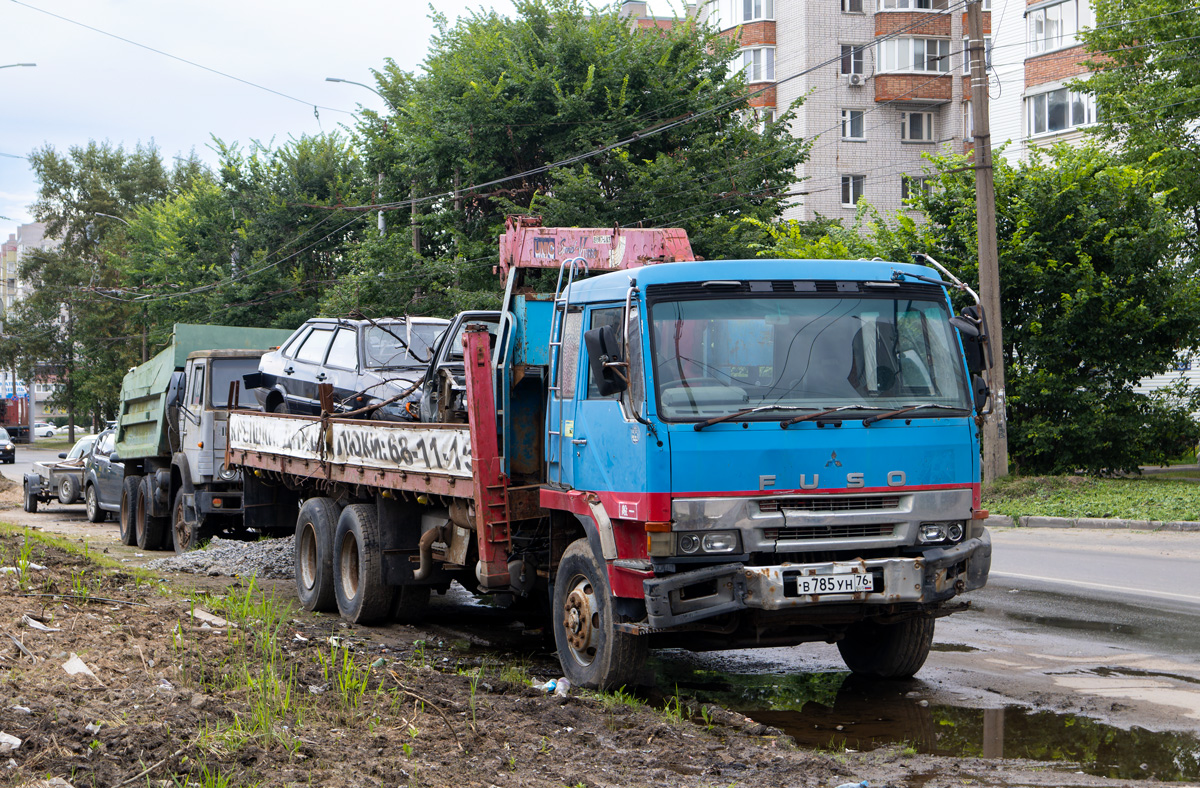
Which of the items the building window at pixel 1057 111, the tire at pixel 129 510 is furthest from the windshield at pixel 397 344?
the building window at pixel 1057 111

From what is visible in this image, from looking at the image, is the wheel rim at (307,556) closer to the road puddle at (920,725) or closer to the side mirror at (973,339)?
the road puddle at (920,725)

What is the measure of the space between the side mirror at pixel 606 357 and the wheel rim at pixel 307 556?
16.9 feet

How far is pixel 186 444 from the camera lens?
1574 cm

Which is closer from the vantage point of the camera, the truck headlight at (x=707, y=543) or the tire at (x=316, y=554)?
the truck headlight at (x=707, y=543)

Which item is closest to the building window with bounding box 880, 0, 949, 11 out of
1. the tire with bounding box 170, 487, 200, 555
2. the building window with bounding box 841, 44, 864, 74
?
the building window with bounding box 841, 44, 864, 74

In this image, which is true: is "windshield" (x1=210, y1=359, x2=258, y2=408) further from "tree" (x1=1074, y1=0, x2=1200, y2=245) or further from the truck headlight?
"tree" (x1=1074, y1=0, x2=1200, y2=245)

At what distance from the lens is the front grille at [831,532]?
20.7 ft

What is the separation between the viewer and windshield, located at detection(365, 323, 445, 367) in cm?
1191

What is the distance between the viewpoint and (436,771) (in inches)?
200

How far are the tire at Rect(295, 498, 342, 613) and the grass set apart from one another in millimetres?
11160

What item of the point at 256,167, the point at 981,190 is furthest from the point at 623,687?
the point at 256,167

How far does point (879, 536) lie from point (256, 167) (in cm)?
3914

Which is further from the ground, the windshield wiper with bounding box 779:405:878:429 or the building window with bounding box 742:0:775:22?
the building window with bounding box 742:0:775:22

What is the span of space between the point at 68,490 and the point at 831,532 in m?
21.8
